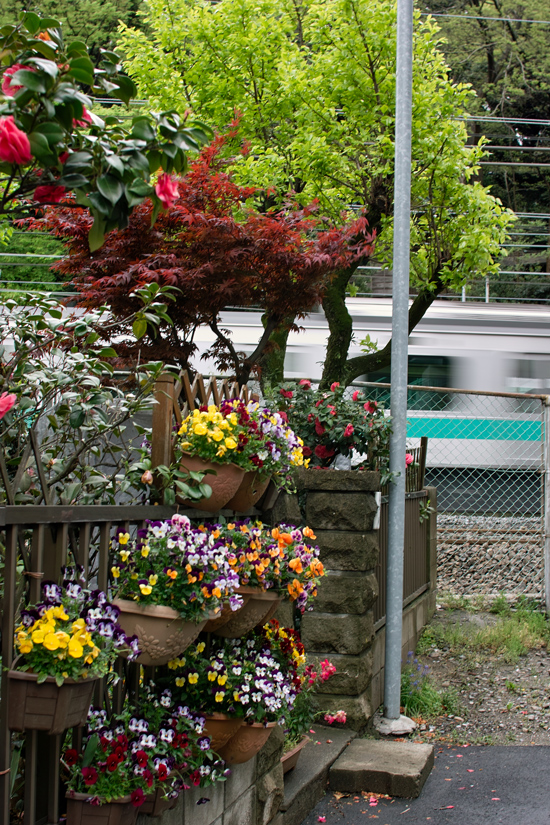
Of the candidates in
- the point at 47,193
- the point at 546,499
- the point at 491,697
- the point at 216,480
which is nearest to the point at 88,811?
the point at 216,480

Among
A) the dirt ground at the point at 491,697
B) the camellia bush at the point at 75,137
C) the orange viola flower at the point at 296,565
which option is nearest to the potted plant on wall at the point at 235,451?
the orange viola flower at the point at 296,565

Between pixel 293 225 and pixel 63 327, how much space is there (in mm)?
4055

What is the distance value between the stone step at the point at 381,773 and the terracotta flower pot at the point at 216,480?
6.31ft

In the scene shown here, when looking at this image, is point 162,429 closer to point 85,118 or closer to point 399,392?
point 85,118

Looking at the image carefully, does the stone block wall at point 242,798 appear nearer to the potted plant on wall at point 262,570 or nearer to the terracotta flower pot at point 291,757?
the terracotta flower pot at point 291,757

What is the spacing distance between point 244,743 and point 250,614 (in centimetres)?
47

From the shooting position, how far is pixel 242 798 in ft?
9.86

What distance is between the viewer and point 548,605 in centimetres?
743

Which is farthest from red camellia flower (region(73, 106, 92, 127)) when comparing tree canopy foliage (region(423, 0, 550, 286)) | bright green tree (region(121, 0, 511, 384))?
tree canopy foliage (region(423, 0, 550, 286))

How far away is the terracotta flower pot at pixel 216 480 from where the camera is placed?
107 inches

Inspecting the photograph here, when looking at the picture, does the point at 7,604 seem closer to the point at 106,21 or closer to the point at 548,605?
the point at 548,605

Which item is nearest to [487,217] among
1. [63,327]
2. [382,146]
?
[382,146]

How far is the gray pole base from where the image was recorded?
462 centimetres

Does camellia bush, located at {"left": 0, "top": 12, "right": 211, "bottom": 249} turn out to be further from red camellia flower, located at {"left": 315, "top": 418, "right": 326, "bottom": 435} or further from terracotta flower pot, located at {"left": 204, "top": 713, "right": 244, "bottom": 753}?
red camellia flower, located at {"left": 315, "top": 418, "right": 326, "bottom": 435}
